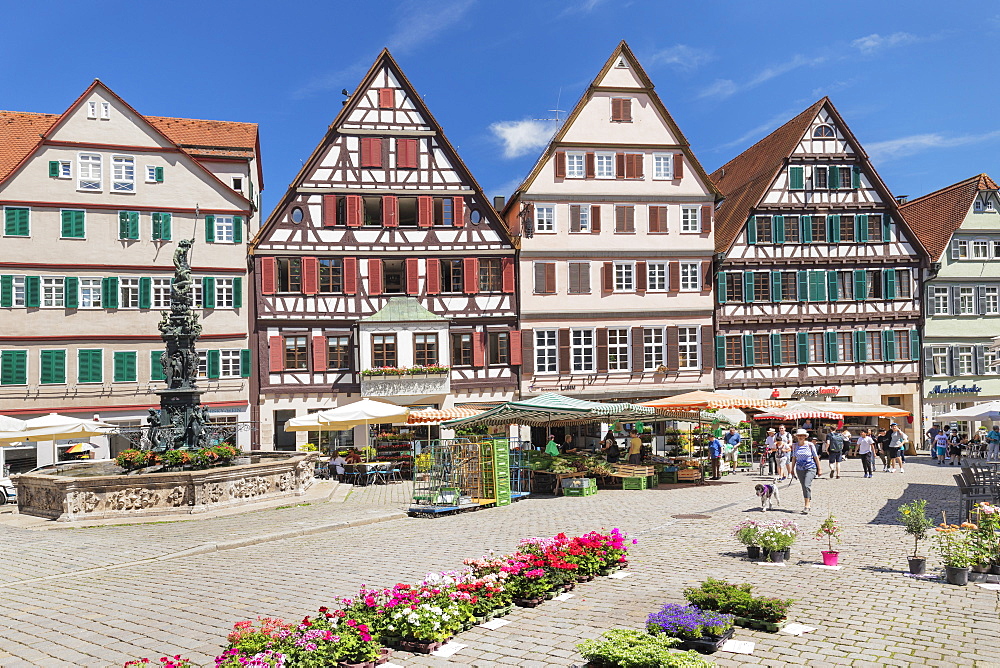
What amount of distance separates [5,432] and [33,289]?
1041 cm

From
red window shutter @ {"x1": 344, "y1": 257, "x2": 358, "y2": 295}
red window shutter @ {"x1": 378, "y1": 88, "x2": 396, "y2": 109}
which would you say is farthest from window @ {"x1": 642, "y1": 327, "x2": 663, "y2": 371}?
red window shutter @ {"x1": 378, "y1": 88, "x2": 396, "y2": 109}

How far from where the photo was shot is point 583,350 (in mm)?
37562

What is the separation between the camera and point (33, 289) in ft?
109

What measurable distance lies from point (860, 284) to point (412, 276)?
1937 cm

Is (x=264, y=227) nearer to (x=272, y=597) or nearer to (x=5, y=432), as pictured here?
(x=5, y=432)

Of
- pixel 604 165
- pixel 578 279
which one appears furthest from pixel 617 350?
pixel 604 165

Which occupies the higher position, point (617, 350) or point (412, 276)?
point (412, 276)

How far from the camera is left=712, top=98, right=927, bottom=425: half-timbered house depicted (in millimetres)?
39031

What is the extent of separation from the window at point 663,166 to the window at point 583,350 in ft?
23.8

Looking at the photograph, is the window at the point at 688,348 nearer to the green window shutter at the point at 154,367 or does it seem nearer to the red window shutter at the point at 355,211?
the red window shutter at the point at 355,211

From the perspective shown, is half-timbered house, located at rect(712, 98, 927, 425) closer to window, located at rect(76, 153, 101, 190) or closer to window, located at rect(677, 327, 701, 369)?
window, located at rect(677, 327, 701, 369)

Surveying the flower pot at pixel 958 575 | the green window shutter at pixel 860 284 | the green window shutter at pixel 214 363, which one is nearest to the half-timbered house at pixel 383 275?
the green window shutter at pixel 214 363

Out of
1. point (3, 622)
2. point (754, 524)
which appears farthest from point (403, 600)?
point (754, 524)

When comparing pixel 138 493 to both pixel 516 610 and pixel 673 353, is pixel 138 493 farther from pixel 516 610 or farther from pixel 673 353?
pixel 673 353
